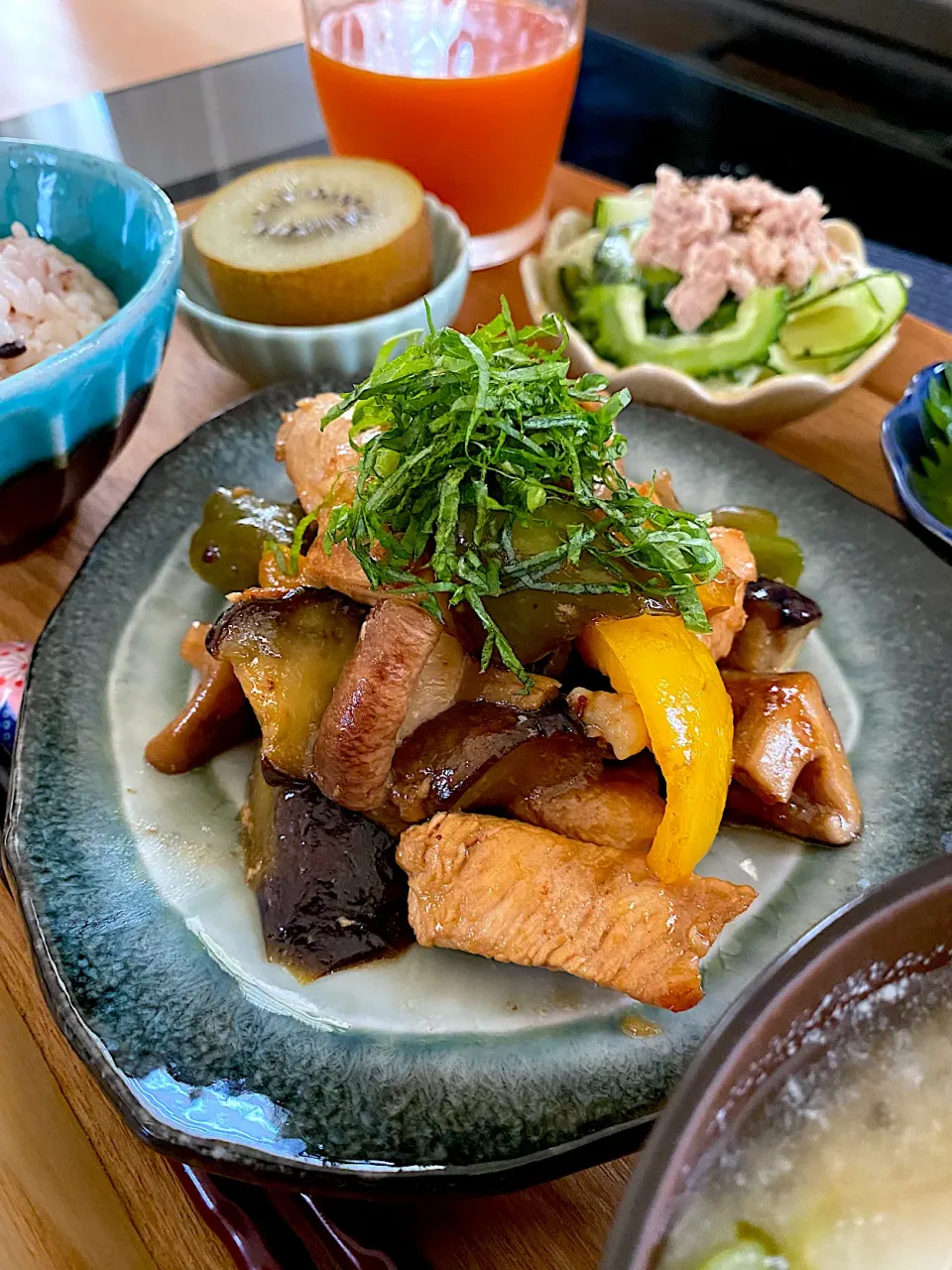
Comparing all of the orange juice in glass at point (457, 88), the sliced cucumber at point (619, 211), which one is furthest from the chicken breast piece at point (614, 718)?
the orange juice in glass at point (457, 88)

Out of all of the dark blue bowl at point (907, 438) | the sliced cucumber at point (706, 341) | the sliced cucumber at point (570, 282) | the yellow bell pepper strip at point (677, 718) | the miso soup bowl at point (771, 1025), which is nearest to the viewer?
the miso soup bowl at point (771, 1025)

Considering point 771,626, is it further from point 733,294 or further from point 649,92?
point 649,92

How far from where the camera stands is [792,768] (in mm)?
1225

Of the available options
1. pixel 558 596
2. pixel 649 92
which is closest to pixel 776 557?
pixel 558 596

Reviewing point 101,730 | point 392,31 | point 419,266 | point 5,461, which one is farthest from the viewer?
point 392,31

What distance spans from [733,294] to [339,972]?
1.67 metres

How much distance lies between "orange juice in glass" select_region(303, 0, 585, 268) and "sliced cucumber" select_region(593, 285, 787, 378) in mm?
616

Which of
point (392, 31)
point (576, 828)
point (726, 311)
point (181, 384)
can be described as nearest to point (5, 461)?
point (181, 384)

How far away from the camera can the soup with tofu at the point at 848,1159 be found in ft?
1.93

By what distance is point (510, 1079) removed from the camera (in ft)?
3.35

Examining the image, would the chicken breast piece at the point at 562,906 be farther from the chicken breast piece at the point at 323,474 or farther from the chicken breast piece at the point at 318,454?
the chicken breast piece at the point at 318,454

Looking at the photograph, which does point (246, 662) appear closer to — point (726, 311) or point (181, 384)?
point (181, 384)

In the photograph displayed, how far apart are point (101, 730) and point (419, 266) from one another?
47.2 inches

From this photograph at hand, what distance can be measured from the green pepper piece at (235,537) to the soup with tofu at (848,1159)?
1.06m
